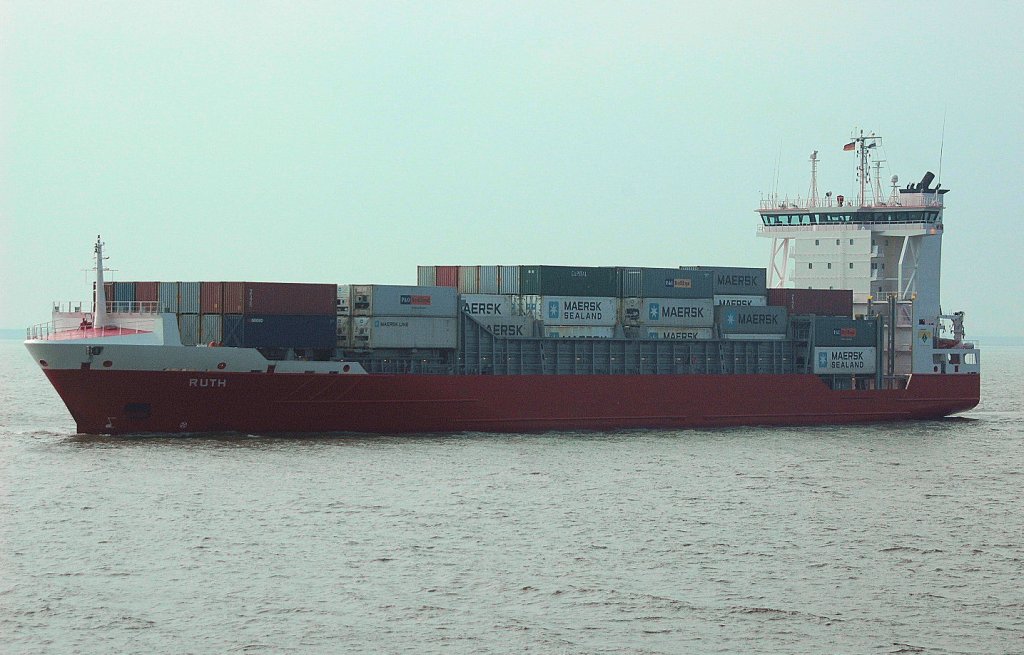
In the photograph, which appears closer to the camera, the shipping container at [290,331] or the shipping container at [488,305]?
the shipping container at [290,331]

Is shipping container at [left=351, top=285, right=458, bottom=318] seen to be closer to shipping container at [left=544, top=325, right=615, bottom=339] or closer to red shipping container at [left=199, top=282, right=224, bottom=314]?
red shipping container at [left=199, top=282, right=224, bottom=314]

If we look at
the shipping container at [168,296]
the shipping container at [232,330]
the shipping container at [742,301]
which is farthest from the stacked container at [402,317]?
the shipping container at [742,301]

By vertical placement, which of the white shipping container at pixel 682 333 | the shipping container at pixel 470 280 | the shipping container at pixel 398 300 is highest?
the shipping container at pixel 470 280

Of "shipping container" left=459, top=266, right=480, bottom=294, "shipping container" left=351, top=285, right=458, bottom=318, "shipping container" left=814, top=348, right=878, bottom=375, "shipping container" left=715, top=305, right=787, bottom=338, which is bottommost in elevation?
"shipping container" left=814, top=348, right=878, bottom=375

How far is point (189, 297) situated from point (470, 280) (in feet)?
32.9

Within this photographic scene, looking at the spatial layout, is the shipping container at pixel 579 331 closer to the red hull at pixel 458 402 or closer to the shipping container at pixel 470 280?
the red hull at pixel 458 402

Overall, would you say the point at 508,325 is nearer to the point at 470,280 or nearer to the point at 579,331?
the point at 470,280

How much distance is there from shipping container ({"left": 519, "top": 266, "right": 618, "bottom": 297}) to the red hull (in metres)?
3.11

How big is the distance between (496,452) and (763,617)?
58.5 ft

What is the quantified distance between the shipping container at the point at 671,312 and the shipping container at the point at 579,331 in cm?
93

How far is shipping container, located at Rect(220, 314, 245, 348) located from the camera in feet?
130

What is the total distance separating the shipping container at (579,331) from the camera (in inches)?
1784

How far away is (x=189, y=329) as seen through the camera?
39781 millimetres

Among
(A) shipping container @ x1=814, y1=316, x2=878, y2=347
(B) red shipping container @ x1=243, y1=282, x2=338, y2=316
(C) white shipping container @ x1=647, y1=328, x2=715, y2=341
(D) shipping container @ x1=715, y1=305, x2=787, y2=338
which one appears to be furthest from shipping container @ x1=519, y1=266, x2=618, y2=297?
(A) shipping container @ x1=814, y1=316, x2=878, y2=347
